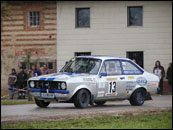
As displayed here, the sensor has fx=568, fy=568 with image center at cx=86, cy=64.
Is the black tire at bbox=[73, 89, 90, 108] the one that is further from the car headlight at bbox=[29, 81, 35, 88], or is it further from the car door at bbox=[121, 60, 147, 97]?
the car door at bbox=[121, 60, 147, 97]

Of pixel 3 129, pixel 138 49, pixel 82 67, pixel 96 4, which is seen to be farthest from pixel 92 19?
pixel 3 129

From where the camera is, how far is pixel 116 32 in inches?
1324

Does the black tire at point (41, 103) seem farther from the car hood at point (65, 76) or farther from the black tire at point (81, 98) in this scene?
the black tire at point (81, 98)

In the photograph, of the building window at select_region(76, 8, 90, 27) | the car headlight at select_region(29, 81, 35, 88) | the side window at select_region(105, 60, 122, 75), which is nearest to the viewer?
the car headlight at select_region(29, 81, 35, 88)

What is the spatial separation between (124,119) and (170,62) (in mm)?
20699

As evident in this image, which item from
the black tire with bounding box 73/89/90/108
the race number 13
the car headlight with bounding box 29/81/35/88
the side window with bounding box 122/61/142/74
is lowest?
the black tire with bounding box 73/89/90/108

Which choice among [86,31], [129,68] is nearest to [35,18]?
[86,31]

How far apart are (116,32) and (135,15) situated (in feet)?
4.96

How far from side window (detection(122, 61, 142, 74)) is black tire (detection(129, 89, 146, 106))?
647mm

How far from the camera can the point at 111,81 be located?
17469mm

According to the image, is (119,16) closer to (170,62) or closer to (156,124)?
(170,62)

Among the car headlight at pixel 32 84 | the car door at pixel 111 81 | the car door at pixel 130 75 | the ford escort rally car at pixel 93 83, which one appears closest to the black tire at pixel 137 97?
the ford escort rally car at pixel 93 83

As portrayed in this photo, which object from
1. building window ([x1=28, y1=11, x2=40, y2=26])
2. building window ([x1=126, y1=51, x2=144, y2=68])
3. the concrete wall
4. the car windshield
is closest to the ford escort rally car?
the car windshield

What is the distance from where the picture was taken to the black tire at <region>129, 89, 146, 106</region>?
18.1 meters
